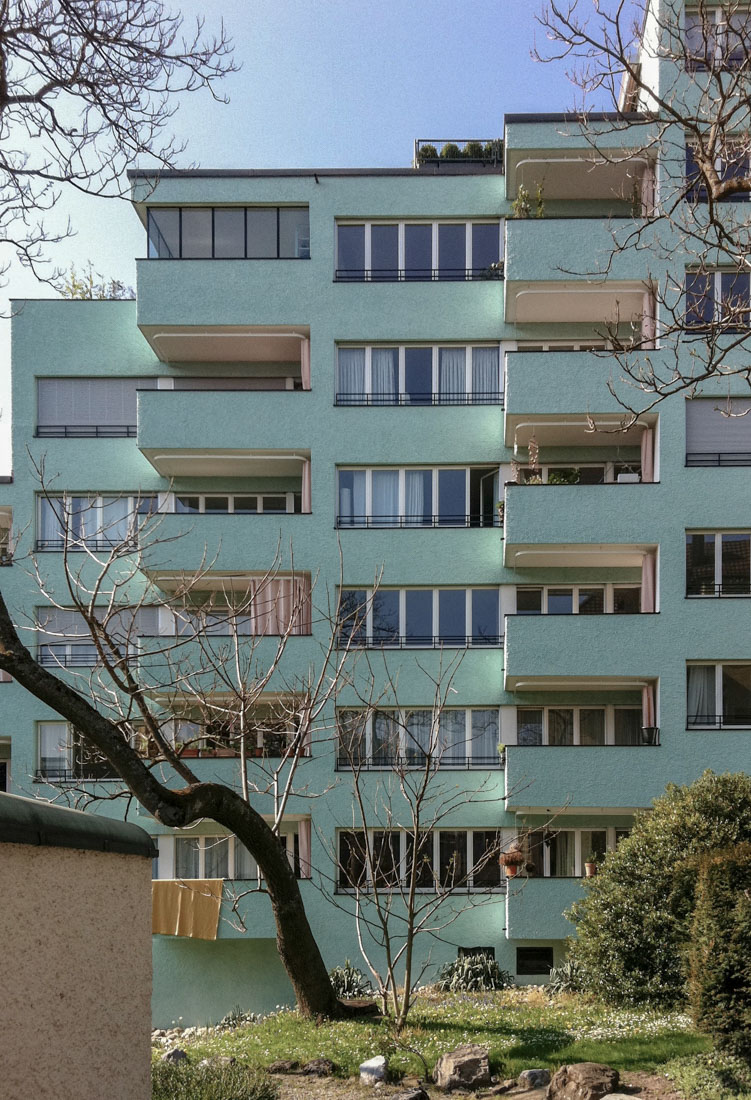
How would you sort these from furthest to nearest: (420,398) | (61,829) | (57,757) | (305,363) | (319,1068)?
(420,398)
(305,363)
(57,757)
(319,1068)
(61,829)

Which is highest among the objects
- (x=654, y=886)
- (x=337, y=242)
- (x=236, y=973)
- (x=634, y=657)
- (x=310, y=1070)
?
(x=337, y=242)

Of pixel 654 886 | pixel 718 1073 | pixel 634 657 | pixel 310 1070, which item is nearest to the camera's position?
pixel 718 1073

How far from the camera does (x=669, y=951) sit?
1656cm

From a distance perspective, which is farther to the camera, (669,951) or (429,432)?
(429,432)

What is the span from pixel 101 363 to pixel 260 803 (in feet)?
36.0

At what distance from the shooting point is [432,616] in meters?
25.9

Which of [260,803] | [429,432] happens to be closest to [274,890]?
[260,803]

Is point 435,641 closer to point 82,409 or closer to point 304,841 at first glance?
point 304,841

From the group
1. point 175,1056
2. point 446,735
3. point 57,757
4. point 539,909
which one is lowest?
point 539,909

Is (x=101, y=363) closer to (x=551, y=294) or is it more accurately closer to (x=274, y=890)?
(x=551, y=294)

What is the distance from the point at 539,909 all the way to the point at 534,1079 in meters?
11.3

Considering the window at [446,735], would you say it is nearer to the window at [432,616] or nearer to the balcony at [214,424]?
the window at [432,616]

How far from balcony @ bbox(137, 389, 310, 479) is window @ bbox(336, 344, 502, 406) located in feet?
5.25

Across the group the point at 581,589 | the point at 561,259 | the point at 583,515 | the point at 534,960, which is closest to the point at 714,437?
the point at 583,515
